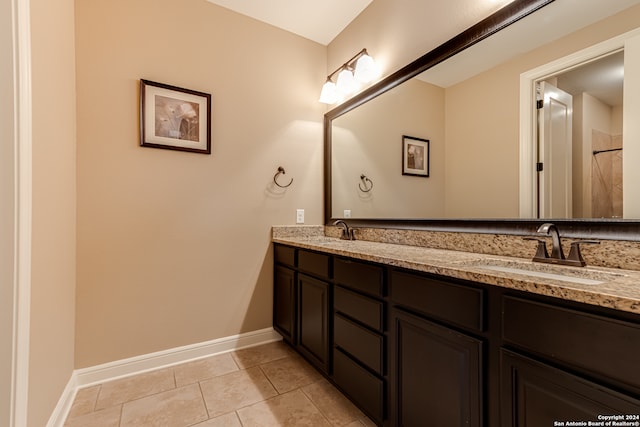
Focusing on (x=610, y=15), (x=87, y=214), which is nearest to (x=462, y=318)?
(x=610, y=15)

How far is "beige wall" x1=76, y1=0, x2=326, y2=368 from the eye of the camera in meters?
1.83

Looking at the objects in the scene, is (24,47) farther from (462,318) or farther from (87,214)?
(462,318)

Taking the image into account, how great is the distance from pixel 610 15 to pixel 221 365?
2.72 meters

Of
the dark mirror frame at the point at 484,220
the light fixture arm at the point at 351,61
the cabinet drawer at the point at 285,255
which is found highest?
the light fixture arm at the point at 351,61

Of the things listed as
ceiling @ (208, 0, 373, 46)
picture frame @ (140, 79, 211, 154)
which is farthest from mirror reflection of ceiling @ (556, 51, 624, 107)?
picture frame @ (140, 79, 211, 154)

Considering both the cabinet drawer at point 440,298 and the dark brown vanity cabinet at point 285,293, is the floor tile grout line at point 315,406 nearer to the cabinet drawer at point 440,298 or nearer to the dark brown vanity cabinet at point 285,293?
the dark brown vanity cabinet at point 285,293

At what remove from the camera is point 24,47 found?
1.07m

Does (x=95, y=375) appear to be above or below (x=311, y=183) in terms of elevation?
below

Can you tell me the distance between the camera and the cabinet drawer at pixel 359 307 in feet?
4.39

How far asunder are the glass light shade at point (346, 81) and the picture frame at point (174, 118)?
1039mm

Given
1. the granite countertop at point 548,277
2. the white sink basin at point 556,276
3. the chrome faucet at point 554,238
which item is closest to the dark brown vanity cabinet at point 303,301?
the granite countertop at point 548,277

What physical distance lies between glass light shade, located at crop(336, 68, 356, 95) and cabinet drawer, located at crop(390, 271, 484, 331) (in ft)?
5.60

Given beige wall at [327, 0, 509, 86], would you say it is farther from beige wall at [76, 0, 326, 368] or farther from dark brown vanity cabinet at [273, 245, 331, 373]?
dark brown vanity cabinet at [273, 245, 331, 373]

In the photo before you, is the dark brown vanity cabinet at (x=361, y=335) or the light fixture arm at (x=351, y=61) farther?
the light fixture arm at (x=351, y=61)
